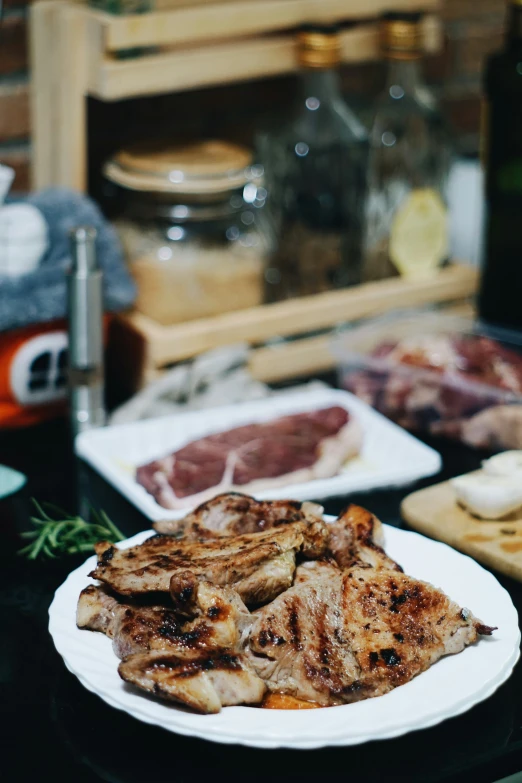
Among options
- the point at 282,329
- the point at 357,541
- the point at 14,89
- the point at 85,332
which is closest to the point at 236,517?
the point at 357,541

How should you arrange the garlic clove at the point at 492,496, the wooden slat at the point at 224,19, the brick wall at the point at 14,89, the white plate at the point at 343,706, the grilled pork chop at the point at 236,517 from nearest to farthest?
the white plate at the point at 343,706
the grilled pork chop at the point at 236,517
the garlic clove at the point at 492,496
the wooden slat at the point at 224,19
the brick wall at the point at 14,89

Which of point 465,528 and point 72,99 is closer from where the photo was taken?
point 465,528

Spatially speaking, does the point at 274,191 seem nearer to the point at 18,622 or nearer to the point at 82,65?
the point at 82,65

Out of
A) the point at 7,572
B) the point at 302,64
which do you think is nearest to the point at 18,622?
the point at 7,572

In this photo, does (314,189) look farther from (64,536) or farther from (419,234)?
(64,536)

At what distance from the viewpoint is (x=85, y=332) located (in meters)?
1.38

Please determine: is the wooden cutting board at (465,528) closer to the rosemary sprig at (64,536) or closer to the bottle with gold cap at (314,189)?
the rosemary sprig at (64,536)

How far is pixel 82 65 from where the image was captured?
1.51m

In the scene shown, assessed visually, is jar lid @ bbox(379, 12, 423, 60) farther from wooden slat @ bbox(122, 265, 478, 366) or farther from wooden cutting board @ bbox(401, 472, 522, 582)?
wooden cutting board @ bbox(401, 472, 522, 582)

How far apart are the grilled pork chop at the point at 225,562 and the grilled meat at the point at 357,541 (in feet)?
0.10

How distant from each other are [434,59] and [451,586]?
4.29ft

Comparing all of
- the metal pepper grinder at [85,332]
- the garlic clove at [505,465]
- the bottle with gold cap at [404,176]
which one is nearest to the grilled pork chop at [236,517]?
the garlic clove at [505,465]

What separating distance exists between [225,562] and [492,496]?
0.36 m

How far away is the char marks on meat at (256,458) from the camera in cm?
124
